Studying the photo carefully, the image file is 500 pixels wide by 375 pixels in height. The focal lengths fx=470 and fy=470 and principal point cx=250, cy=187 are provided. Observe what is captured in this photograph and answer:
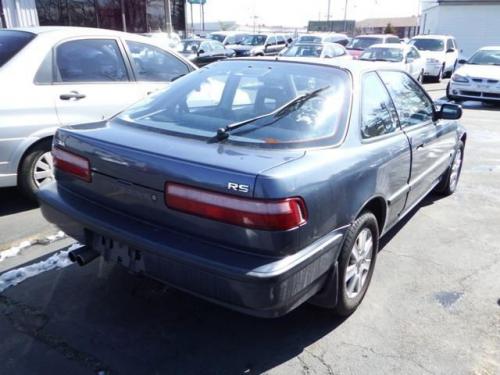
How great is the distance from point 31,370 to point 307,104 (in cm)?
214

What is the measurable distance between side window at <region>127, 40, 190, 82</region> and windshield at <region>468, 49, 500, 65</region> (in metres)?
11.1

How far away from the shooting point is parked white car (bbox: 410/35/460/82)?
18078 millimetres

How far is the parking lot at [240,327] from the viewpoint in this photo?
2578mm

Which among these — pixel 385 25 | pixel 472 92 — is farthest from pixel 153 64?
pixel 385 25

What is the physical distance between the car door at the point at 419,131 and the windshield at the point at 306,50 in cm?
1188

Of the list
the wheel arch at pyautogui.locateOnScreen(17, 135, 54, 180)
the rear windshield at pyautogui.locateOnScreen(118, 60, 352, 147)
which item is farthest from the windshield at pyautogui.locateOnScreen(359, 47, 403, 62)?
the wheel arch at pyautogui.locateOnScreen(17, 135, 54, 180)

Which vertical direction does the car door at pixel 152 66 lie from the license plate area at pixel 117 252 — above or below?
above

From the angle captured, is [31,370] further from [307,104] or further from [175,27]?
[175,27]

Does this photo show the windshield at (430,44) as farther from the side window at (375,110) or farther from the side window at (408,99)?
the side window at (375,110)

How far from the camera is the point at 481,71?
12.5 m

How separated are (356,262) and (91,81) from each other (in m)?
3.29

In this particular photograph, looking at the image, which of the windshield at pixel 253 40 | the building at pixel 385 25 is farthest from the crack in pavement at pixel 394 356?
the building at pixel 385 25

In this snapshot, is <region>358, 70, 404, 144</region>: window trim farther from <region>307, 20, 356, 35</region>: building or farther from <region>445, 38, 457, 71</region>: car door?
<region>307, 20, 356, 35</region>: building

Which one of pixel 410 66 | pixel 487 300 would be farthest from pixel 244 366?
pixel 410 66
